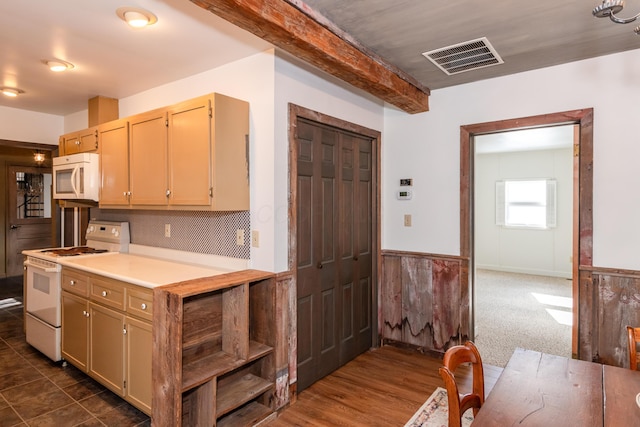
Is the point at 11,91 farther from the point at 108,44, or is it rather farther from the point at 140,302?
the point at 140,302

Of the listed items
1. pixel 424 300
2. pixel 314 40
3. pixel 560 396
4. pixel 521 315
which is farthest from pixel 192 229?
pixel 521 315

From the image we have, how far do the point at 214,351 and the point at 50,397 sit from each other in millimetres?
1368

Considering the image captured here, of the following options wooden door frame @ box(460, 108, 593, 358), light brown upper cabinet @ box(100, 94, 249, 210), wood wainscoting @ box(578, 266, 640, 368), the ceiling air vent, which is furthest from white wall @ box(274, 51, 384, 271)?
wood wainscoting @ box(578, 266, 640, 368)

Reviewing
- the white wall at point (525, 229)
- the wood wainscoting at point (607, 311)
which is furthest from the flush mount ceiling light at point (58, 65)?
the white wall at point (525, 229)

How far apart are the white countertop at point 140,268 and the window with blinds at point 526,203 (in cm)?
688

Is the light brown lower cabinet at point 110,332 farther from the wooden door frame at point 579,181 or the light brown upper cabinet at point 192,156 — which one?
the wooden door frame at point 579,181

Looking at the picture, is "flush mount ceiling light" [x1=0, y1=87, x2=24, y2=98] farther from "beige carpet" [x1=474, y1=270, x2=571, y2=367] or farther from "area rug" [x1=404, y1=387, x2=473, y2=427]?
"beige carpet" [x1=474, y1=270, x2=571, y2=367]

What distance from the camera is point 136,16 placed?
208cm

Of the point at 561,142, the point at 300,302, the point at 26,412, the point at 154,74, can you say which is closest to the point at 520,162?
the point at 561,142

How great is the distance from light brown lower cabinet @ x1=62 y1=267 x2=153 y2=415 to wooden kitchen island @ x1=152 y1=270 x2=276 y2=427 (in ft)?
0.81

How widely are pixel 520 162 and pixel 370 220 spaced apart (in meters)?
5.38

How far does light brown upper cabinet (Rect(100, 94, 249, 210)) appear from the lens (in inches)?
95.8

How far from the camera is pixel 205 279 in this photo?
2.34 metres

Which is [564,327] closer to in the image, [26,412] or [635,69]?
[635,69]
